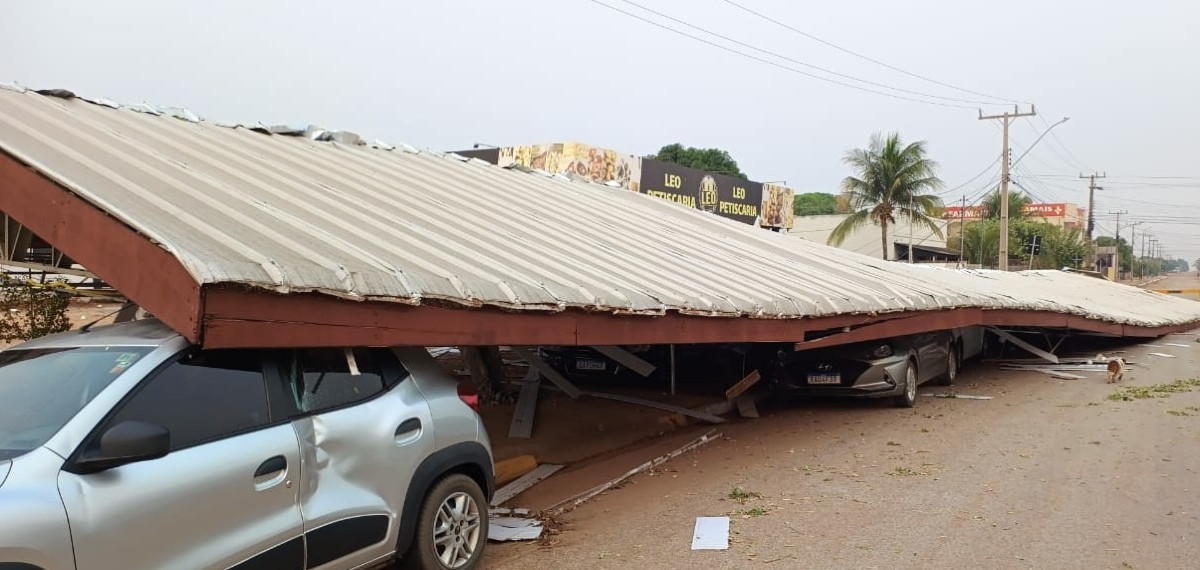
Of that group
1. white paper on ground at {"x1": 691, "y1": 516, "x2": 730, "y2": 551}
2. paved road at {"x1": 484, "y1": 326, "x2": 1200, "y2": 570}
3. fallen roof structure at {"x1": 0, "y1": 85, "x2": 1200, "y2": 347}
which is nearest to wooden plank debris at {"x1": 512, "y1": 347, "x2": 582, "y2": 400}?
fallen roof structure at {"x1": 0, "y1": 85, "x2": 1200, "y2": 347}

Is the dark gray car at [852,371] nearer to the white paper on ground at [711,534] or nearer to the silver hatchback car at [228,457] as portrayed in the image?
the white paper on ground at [711,534]

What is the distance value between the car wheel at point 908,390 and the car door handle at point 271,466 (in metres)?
9.62

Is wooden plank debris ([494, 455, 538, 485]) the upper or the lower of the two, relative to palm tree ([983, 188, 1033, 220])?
lower

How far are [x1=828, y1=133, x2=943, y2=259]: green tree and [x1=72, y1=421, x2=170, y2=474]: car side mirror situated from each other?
3997cm

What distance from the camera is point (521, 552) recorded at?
5863 mm

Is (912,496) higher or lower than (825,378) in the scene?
lower

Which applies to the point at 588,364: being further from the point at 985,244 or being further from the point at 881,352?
the point at 985,244

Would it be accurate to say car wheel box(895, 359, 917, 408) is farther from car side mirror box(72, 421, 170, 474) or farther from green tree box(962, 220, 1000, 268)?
green tree box(962, 220, 1000, 268)

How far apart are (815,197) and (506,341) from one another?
87.3m

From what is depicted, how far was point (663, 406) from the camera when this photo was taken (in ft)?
38.1

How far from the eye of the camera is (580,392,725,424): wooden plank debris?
11180 millimetres

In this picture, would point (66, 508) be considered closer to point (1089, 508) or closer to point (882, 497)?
point (882, 497)

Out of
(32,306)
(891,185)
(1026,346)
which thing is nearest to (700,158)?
(891,185)

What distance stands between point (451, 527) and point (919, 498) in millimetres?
3941
